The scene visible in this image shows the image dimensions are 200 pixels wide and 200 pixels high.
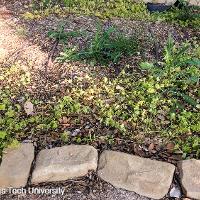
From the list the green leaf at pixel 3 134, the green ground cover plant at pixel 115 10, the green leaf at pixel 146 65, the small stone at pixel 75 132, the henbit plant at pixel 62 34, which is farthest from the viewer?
the green ground cover plant at pixel 115 10

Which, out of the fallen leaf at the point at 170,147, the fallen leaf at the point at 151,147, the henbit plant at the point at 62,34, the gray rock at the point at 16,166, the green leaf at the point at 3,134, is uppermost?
the henbit plant at the point at 62,34

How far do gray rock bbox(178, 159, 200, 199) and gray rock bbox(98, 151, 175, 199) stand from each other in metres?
0.09

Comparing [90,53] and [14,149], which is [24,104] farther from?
[90,53]

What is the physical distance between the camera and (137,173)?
318 centimetres

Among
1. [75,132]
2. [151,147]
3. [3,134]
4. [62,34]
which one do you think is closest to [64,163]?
[75,132]

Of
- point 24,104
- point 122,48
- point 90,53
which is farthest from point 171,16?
point 24,104

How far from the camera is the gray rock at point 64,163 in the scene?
316cm

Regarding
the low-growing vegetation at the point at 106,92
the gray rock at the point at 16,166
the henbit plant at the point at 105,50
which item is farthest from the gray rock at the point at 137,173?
the henbit plant at the point at 105,50

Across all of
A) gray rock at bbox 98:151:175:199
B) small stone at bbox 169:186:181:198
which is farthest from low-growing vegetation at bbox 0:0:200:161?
small stone at bbox 169:186:181:198

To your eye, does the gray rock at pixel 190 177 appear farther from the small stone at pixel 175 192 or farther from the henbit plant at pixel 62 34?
the henbit plant at pixel 62 34

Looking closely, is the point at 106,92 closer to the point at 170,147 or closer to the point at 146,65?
the point at 146,65

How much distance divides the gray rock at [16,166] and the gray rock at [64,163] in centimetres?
8

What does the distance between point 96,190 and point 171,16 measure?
311 cm

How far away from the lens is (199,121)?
367cm
